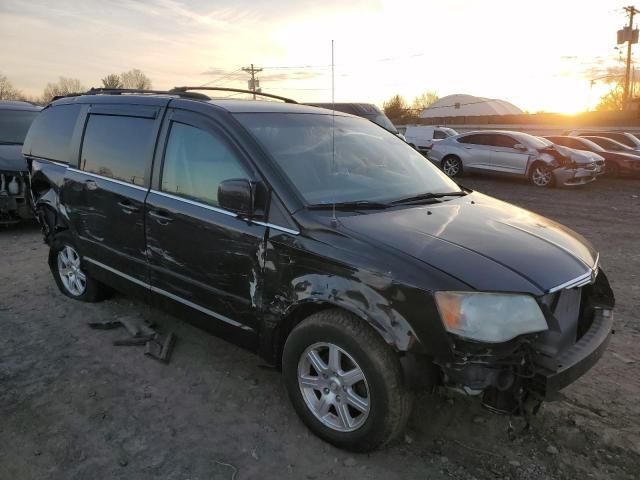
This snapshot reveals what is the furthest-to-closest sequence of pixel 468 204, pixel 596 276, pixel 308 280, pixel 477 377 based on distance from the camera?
pixel 468 204, pixel 596 276, pixel 308 280, pixel 477 377

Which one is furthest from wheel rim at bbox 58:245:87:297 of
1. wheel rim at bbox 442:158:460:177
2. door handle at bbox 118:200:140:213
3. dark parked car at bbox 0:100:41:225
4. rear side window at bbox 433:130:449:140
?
rear side window at bbox 433:130:449:140

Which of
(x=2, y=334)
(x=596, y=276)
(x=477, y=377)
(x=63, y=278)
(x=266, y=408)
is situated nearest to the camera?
(x=477, y=377)

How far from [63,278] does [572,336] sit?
14.5 feet

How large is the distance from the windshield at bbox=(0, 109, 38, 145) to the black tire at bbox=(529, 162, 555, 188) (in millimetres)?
11998

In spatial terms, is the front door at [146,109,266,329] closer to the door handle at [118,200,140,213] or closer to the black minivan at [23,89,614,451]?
the black minivan at [23,89,614,451]

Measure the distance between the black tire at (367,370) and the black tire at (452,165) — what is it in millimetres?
14251

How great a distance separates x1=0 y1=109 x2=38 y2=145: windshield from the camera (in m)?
8.45

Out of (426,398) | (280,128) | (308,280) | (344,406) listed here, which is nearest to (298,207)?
(308,280)

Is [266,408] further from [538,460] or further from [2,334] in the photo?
[2,334]

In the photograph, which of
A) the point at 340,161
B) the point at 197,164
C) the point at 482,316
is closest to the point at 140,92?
the point at 197,164

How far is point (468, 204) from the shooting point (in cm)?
348

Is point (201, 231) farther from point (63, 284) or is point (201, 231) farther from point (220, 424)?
point (63, 284)

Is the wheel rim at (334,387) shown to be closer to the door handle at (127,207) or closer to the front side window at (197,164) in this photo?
the front side window at (197,164)

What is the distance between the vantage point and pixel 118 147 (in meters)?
4.04
